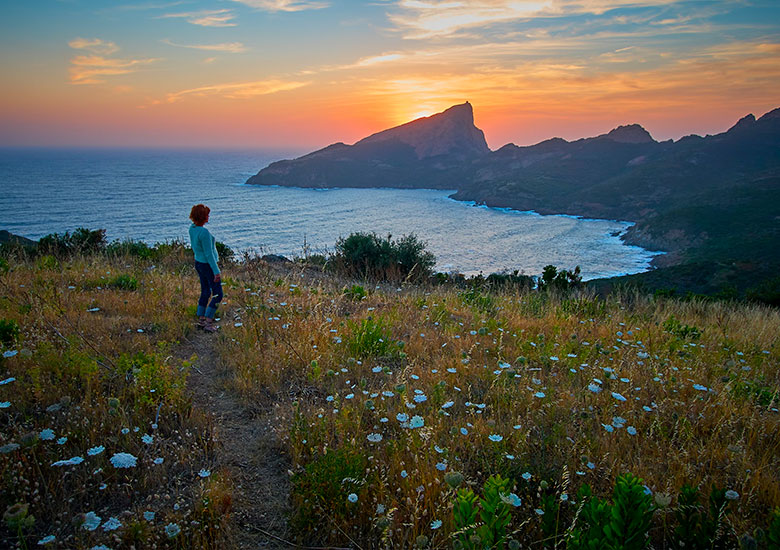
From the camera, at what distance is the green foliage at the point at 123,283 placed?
7.84m

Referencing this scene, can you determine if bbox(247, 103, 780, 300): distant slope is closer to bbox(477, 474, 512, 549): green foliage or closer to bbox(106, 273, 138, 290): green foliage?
bbox(106, 273, 138, 290): green foliage

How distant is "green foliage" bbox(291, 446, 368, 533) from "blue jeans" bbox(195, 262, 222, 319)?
464cm

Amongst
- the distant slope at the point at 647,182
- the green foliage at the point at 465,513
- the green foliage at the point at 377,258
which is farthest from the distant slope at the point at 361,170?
the green foliage at the point at 465,513

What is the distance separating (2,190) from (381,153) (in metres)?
143

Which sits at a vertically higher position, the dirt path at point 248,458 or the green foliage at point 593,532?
the green foliage at point 593,532

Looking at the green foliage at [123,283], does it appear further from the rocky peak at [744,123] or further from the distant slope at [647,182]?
the rocky peak at [744,123]

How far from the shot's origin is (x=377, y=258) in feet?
56.2

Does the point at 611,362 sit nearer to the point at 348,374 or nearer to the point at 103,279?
the point at 348,374

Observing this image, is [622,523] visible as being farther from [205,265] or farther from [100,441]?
[205,265]

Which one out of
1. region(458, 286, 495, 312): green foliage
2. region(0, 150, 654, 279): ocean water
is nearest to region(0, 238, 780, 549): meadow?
region(458, 286, 495, 312): green foliage

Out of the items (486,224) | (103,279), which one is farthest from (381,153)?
(103,279)

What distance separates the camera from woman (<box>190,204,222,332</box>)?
6.71m

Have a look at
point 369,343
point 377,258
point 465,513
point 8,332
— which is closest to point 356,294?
point 369,343

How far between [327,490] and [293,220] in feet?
263
